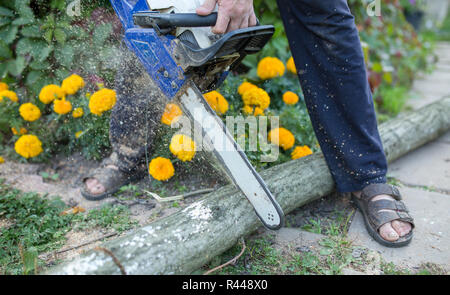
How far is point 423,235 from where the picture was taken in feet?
5.43

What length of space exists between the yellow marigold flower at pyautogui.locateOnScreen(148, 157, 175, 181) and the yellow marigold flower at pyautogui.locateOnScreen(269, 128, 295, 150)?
558 millimetres

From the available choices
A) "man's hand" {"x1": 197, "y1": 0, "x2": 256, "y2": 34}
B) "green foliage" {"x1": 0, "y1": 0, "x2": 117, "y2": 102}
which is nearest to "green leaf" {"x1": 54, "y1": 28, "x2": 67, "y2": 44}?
"green foliage" {"x1": 0, "y1": 0, "x2": 117, "y2": 102}

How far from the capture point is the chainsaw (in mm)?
1251

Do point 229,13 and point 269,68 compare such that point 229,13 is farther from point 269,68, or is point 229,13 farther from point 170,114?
point 269,68

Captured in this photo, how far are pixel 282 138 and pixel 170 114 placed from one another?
62 centimetres

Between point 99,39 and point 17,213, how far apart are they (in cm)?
100

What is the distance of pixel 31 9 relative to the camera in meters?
2.24

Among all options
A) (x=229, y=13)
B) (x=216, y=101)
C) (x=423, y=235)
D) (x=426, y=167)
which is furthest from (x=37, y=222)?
(x=426, y=167)

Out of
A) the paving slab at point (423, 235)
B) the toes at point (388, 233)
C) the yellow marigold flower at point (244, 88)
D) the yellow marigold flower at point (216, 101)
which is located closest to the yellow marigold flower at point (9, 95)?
the yellow marigold flower at point (216, 101)

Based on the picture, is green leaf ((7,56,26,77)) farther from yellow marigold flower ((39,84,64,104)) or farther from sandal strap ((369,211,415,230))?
sandal strap ((369,211,415,230))

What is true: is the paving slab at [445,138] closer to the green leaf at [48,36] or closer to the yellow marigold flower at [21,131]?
the green leaf at [48,36]

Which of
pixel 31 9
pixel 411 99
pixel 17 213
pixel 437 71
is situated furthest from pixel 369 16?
pixel 17 213

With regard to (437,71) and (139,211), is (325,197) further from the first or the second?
(437,71)

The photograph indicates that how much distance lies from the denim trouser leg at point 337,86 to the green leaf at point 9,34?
5.21 ft
